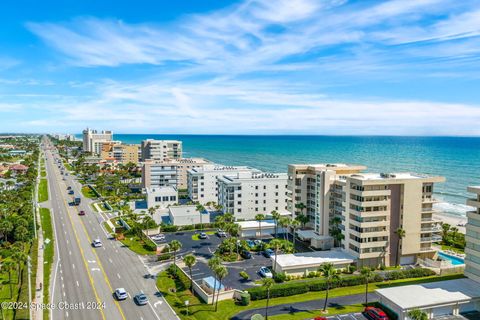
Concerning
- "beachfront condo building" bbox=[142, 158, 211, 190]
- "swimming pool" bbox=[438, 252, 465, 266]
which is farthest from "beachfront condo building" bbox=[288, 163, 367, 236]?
"beachfront condo building" bbox=[142, 158, 211, 190]

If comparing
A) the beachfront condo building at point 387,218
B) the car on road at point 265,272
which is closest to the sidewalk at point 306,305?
the car on road at point 265,272

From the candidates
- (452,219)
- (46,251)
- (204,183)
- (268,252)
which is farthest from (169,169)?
(452,219)

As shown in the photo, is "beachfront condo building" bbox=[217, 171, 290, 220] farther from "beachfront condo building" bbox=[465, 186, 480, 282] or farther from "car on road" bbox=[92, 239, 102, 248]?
"beachfront condo building" bbox=[465, 186, 480, 282]

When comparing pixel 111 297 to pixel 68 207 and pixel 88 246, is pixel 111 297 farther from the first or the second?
pixel 68 207

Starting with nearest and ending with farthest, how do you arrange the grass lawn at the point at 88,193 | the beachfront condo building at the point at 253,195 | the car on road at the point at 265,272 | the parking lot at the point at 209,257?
the parking lot at the point at 209,257 → the car on road at the point at 265,272 → the beachfront condo building at the point at 253,195 → the grass lawn at the point at 88,193

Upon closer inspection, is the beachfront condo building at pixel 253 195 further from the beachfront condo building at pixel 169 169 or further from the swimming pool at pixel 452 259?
the beachfront condo building at pixel 169 169

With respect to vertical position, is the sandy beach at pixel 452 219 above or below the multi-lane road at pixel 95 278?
above

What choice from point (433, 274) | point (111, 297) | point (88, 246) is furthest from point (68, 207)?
point (433, 274)
